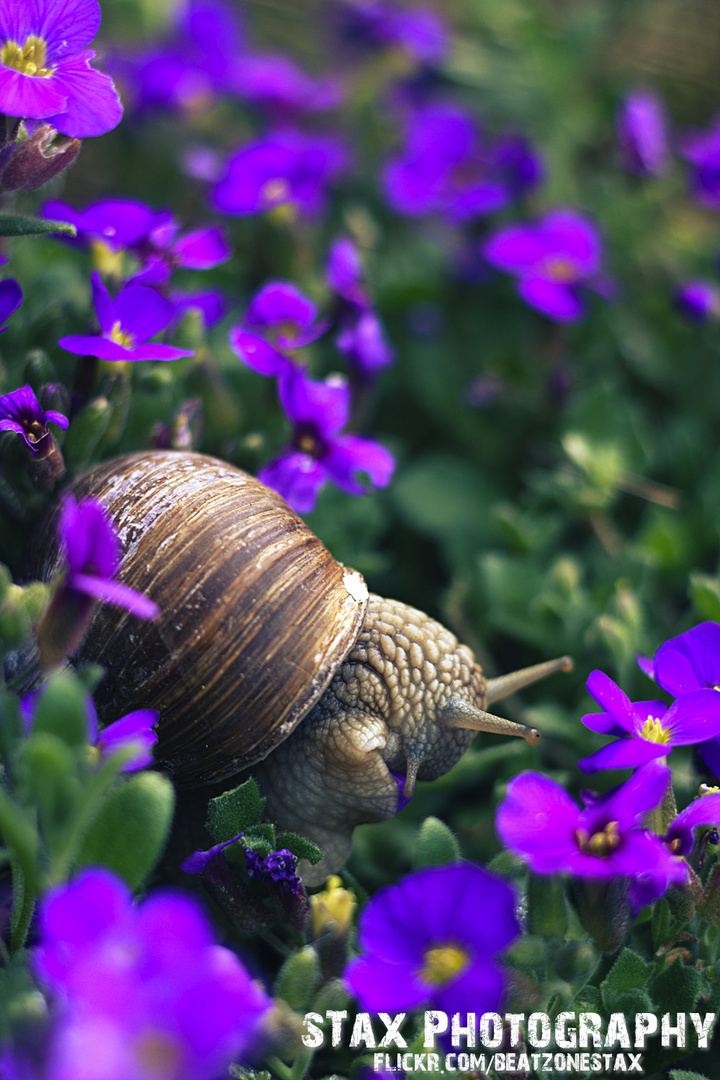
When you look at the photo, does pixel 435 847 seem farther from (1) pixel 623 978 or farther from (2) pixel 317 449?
(2) pixel 317 449

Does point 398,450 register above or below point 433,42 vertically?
below

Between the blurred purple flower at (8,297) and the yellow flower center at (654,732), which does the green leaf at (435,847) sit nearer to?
the yellow flower center at (654,732)

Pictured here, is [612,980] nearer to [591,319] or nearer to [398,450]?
[398,450]

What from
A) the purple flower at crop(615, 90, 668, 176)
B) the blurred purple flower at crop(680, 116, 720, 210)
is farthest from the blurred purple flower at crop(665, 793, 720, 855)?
the purple flower at crop(615, 90, 668, 176)

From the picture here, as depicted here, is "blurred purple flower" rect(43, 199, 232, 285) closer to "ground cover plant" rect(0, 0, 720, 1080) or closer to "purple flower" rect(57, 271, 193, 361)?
"ground cover plant" rect(0, 0, 720, 1080)

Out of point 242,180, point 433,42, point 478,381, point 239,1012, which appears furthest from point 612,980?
point 433,42

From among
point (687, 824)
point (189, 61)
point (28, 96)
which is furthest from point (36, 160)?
point (189, 61)
